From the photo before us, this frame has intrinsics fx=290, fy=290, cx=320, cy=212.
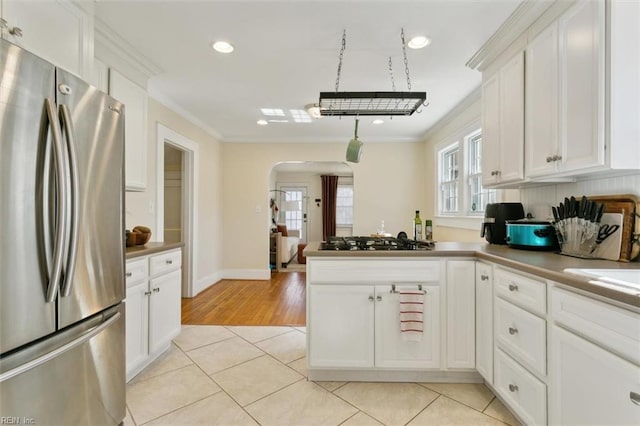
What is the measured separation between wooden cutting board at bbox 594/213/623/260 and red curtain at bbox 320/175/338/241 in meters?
7.21

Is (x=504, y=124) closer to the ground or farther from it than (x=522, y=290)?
farther from it

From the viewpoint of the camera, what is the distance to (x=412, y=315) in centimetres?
190

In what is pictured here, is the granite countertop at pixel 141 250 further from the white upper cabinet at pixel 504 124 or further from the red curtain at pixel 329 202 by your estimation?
the red curtain at pixel 329 202

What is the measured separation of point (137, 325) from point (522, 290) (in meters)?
2.39

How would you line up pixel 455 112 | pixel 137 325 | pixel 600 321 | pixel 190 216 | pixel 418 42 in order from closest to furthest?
pixel 600 321
pixel 137 325
pixel 418 42
pixel 455 112
pixel 190 216

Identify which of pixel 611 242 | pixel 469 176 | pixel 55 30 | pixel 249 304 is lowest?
pixel 249 304

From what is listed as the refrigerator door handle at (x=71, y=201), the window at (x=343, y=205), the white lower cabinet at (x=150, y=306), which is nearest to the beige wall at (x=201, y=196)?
the white lower cabinet at (x=150, y=306)

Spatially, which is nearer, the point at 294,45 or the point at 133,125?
the point at 294,45

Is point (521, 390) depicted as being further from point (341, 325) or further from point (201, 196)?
point (201, 196)

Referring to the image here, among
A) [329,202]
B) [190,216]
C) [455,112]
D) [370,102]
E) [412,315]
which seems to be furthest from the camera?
[329,202]

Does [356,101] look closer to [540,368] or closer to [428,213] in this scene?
[540,368]

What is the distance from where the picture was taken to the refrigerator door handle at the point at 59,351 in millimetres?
951

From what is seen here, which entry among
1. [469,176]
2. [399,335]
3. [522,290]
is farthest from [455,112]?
[399,335]
